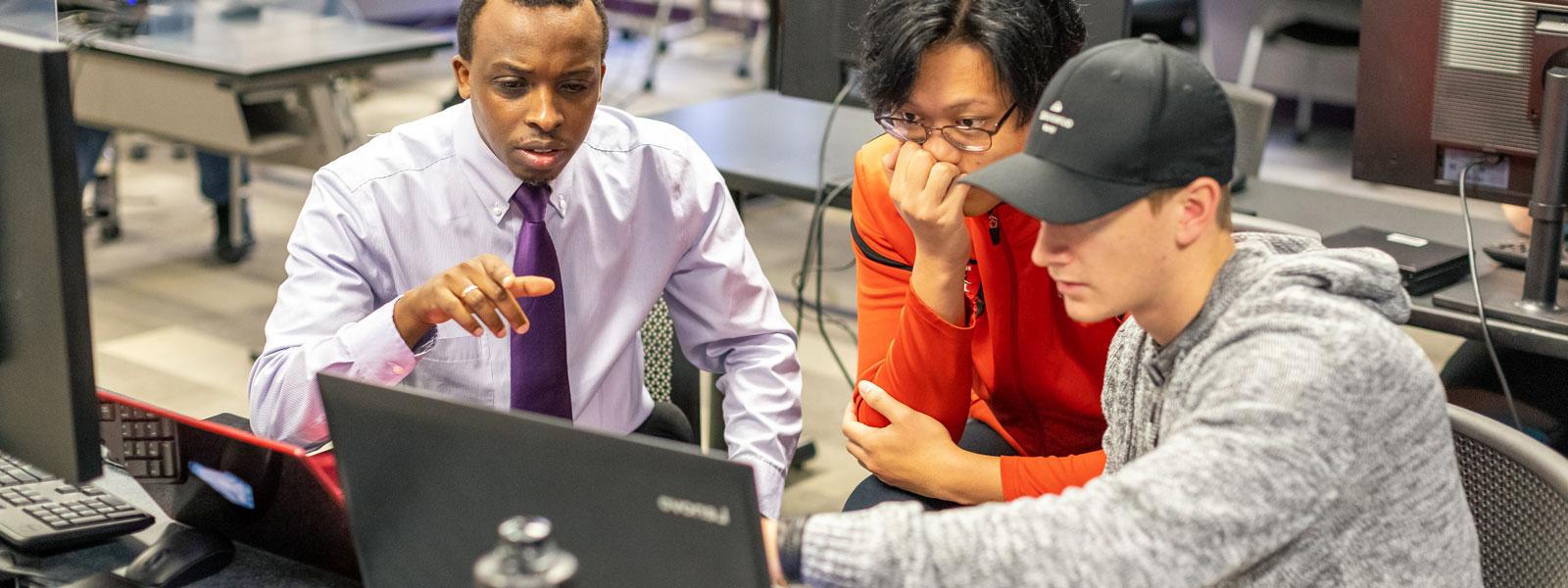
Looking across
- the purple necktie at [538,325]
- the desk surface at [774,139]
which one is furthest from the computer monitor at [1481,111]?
the purple necktie at [538,325]

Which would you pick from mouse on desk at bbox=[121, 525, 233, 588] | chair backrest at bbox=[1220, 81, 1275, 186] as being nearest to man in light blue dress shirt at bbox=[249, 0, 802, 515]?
mouse on desk at bbox=[121, 525, 233, 588]

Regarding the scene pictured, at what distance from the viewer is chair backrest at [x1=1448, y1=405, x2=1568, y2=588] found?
4.08 ft

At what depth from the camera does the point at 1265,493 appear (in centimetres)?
101

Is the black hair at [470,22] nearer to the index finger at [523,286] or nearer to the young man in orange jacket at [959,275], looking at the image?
the young man in orange jacket at [959,275]

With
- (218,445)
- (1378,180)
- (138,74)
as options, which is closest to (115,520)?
(218,445)

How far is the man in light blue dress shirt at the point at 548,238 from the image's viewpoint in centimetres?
155

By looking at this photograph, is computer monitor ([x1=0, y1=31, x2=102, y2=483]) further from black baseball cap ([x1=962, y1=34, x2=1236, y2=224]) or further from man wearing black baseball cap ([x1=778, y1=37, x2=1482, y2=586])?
black baseball cap ([x1=962, y1=34, x2=1236, y2=224])

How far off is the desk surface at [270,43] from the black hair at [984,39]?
250 centimetres

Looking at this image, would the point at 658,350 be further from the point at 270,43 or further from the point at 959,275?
the point at 270,43

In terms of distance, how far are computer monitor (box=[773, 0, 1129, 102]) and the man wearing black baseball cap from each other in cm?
121

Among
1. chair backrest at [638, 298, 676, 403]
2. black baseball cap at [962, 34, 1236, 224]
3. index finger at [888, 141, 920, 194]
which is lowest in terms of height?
chair backrest at [638, 298, 676, 403]

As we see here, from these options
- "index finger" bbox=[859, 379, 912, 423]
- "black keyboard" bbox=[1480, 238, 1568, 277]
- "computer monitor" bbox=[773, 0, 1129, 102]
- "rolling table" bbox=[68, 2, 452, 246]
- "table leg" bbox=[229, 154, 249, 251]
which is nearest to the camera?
"index finger" bbox=[859, 379, 912, 423]

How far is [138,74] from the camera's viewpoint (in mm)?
3947

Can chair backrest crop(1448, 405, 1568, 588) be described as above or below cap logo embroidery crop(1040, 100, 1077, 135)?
below
